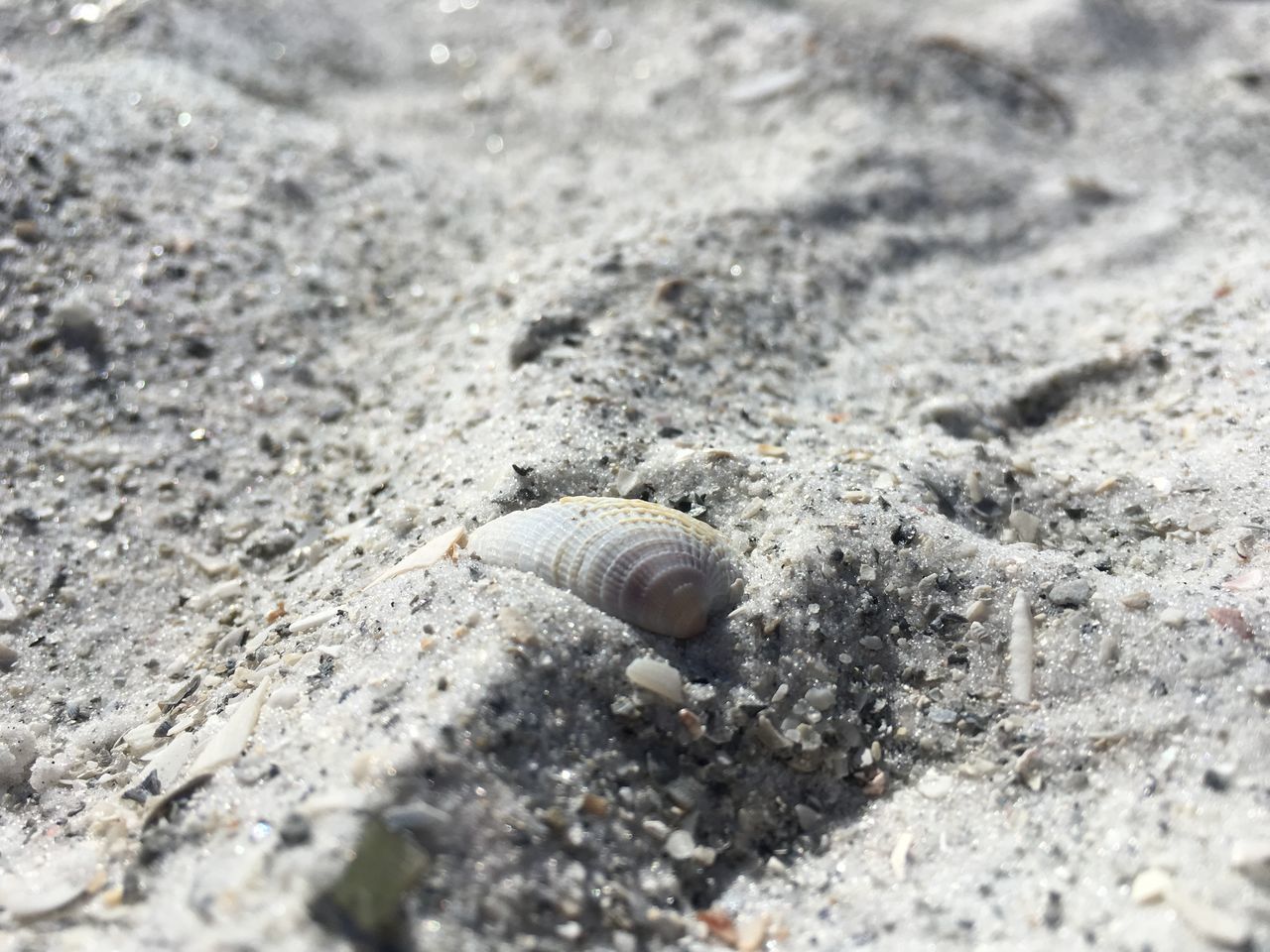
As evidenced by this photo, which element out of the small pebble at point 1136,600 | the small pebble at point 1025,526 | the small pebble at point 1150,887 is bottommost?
the small pebble at point 1150,887

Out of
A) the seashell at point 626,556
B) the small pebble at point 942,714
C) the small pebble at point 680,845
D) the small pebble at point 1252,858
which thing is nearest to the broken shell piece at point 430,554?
the seashell at point 626,556

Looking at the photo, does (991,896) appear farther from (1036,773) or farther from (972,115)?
(972,115)

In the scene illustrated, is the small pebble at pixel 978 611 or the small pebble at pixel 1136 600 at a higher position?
the small pebble at pixel 1136 600

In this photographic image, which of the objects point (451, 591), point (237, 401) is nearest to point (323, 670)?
point (451, 591)

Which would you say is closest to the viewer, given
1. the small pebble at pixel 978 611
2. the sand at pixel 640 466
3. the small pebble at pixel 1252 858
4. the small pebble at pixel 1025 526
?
the small pebble at pixel 1252 858

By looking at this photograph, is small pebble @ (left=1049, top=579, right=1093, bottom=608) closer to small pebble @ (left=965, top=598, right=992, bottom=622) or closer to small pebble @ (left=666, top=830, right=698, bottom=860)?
small pebble @ (left=965, top=598, right=992, bottom=622)

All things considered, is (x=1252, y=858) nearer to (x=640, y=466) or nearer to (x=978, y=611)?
(x=978, y=611)

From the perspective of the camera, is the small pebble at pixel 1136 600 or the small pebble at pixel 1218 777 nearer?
Result: the small pebble at pixel 1218 777

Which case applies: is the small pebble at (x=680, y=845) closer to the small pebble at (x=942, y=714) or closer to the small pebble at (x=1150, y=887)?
the small pebble at (x=942, y=714)
